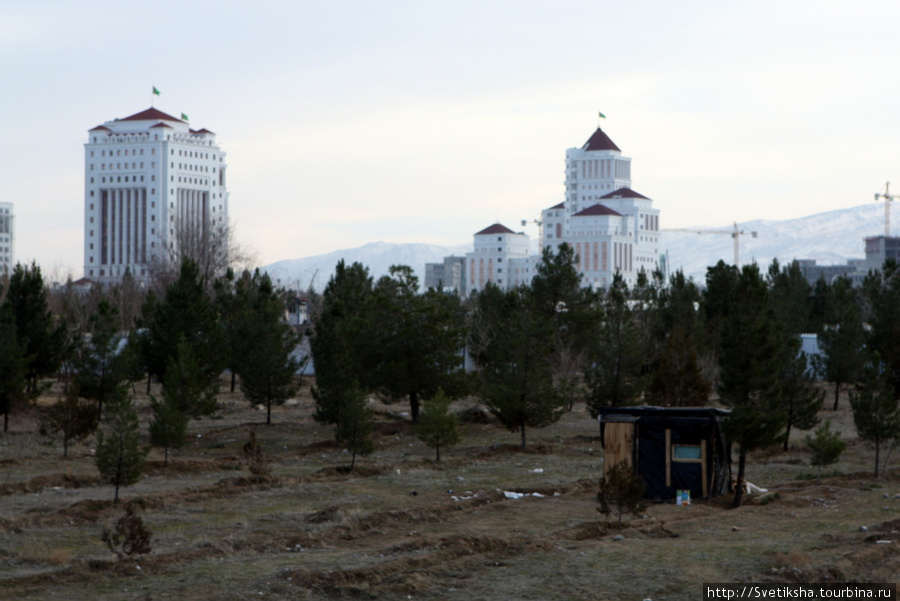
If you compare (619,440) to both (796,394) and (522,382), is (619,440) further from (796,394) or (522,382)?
(796,394)

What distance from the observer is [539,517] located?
53.6ft

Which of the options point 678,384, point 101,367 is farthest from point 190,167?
point 678,384

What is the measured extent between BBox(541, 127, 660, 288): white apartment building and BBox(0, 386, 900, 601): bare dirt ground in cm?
13838

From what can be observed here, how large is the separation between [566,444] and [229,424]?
413 inches

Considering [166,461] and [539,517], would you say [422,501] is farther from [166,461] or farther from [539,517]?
[166,461]

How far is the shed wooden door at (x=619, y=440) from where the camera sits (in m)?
18.2

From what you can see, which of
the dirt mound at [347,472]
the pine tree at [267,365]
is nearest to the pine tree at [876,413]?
the dirt mound at [347,472]

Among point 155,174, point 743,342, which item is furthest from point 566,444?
point 155,174

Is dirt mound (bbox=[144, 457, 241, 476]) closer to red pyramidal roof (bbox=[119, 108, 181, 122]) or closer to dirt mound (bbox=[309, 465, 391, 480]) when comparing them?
dirt mound (bbox=[309, 465, 391, 480])

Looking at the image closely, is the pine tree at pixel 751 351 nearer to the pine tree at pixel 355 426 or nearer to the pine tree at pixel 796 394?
the pine tree at pixel 796 394

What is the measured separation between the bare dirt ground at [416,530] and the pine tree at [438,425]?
1.93 ft

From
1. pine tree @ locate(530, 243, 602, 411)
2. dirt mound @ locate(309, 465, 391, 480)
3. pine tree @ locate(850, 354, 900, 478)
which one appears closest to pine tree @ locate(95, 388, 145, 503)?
dirt mound @ locate(309, 465, 391, 480)

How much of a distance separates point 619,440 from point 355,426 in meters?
6.17

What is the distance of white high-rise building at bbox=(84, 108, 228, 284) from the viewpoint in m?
141
